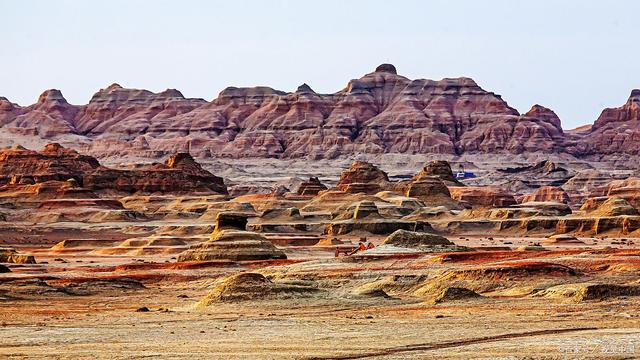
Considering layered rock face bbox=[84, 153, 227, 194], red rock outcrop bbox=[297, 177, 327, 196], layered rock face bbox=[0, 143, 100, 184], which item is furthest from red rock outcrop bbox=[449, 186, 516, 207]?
layered rock face bbox=[0, 143, 100, 184]

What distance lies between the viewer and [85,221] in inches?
6186

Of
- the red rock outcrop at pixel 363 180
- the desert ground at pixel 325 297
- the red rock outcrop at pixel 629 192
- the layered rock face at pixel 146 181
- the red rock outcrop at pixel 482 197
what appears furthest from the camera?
the layered rock face at pixel 146 181

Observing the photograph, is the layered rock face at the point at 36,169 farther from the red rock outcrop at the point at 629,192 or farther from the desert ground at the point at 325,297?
the red rock outcrop at the point at 629,192

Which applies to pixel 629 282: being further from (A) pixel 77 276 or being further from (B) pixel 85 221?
(B) pixel 85 221

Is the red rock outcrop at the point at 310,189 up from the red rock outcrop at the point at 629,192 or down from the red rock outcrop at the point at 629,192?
down

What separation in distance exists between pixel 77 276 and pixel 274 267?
969 centimetres

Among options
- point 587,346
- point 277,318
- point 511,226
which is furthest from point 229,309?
point 511,226

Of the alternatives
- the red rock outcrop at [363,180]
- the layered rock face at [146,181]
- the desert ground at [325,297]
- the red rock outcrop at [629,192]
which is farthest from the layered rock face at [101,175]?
the desert ground at [325,297]

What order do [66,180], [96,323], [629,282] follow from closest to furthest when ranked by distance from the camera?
[96,323] < [629,282] < [66,180]

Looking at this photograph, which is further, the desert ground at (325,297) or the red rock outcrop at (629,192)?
the red rock outcrop at (629,192)

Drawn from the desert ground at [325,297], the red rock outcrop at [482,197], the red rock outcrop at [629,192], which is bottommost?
the red rock outcrop at [482,197]

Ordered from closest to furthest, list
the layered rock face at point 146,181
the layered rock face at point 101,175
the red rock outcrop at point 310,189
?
the red rock outcrop at point 310,189 < the layered rock face at point 101,175 < the layered rock face at point 146,181

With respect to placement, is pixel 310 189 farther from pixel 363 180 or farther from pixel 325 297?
pixel 325 297

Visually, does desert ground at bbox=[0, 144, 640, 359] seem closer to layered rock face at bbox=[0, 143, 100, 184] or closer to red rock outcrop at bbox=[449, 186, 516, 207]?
red rock outcrop at bbox=[449, 186, 516, 207]
